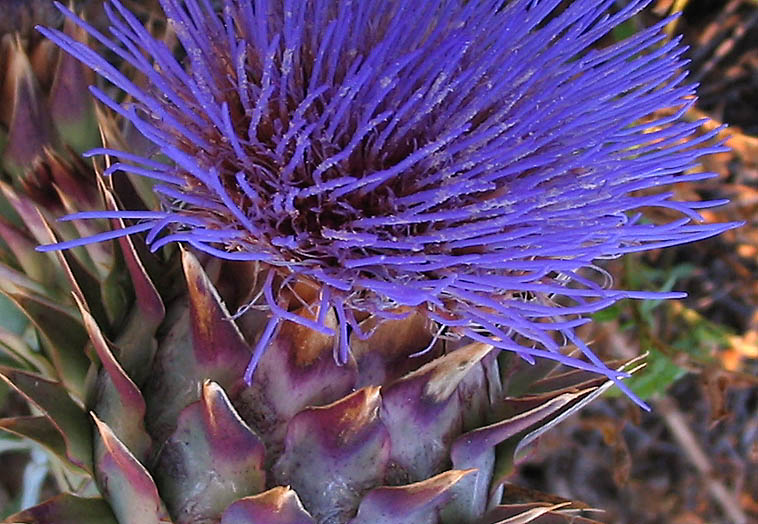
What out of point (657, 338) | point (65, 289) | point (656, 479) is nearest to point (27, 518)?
point (65, 289)

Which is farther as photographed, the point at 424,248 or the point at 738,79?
the point at 738,79

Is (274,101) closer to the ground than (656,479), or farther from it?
farther from it

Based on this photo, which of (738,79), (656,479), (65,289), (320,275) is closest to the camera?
(320,275)

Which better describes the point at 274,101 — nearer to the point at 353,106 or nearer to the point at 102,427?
the point at 353,106

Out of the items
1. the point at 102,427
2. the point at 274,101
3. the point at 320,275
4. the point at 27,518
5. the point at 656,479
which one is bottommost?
the point at 656,479
